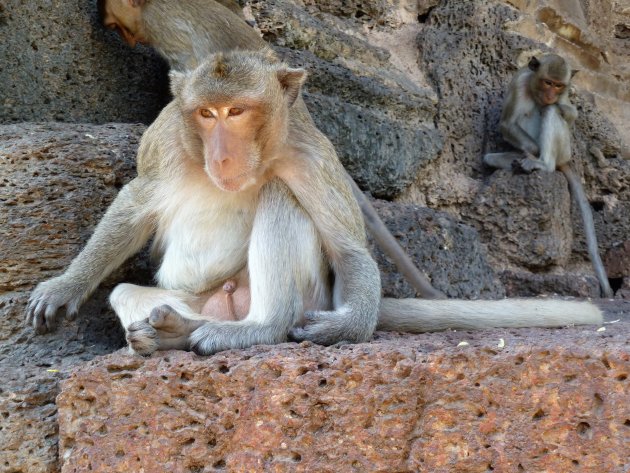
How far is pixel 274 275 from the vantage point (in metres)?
2.91

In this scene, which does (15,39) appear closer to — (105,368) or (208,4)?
(208,4)

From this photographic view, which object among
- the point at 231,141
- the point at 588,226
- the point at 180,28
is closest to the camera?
the point at 231,141

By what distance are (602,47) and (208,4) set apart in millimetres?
4679

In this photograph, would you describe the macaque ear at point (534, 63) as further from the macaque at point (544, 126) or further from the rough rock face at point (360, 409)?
the rough rock face at point (360, 409)

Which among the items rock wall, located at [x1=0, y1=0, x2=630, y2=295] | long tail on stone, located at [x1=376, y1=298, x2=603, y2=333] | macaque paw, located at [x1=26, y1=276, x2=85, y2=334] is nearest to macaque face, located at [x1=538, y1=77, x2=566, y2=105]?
rock wall, located at [x1=0, y1=0, x2=630, y2=295]

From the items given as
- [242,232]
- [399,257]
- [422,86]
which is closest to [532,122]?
[422,86]

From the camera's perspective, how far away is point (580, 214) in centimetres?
725

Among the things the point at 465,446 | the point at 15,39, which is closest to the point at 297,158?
the point at 465,446

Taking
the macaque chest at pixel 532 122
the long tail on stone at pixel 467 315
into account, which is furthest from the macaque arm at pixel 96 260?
the macaque chest at pixel 532 122

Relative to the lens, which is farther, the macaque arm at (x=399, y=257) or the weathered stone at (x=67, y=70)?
the weathered stone at (x=67, y=70)

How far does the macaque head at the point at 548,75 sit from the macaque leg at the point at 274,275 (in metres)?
4.86

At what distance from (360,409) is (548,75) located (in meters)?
5.57

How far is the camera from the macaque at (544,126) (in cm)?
693

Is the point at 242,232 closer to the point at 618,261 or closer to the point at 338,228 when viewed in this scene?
the point at 338,228
